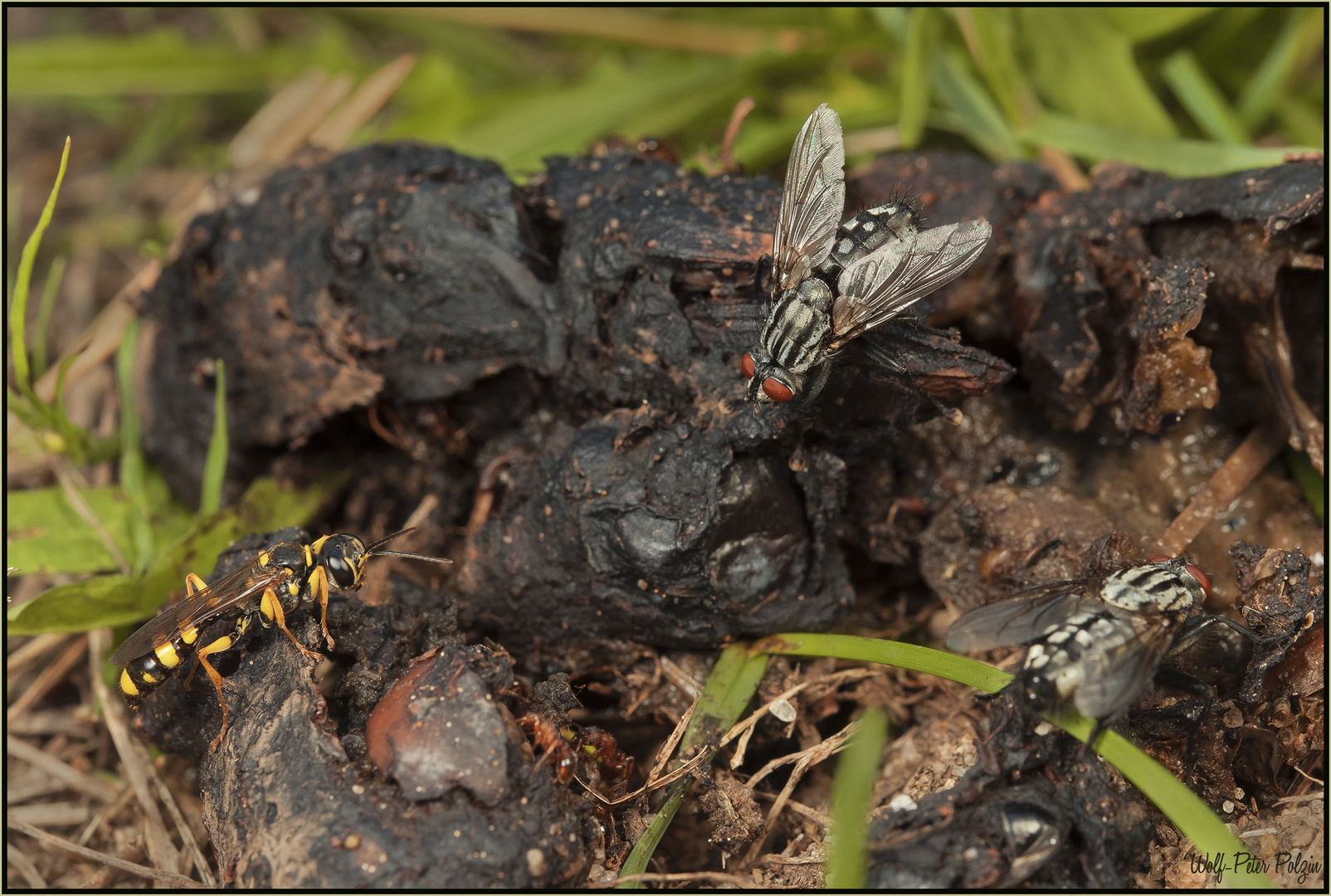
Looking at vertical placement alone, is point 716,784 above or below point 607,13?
below

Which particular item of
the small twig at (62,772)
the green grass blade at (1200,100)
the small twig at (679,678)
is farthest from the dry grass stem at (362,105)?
the green grass blade at (1200,100)

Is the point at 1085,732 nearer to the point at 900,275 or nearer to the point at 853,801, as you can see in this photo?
the point at 853,801

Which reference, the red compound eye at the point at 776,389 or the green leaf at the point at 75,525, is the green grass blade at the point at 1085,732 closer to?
the red compound eye at the point at 776,389

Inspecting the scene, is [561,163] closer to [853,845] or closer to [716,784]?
[716,784]

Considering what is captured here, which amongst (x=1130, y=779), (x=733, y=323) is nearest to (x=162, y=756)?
(x=733, y=323)

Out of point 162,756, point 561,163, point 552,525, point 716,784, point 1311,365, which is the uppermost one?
point 561,163

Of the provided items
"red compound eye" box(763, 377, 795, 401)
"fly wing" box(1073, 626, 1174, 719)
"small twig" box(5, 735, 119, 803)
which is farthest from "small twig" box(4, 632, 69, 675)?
"fly wing" box(1073, 626, 1174, 719)
